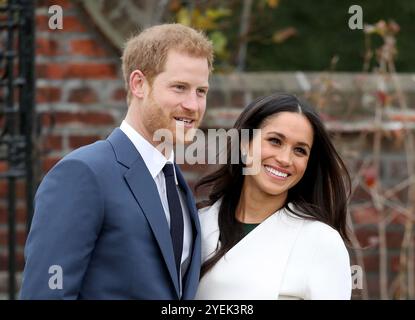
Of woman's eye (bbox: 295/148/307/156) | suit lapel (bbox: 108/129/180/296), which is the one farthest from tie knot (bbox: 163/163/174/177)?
woman's eye (bbox: 295/148/307/156)

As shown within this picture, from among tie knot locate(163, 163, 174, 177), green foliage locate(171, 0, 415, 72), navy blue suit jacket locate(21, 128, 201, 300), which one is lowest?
navy blue suit jacket locate(21, 128, 201, 300)

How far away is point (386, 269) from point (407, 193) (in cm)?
41

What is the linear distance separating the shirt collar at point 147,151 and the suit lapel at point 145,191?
22mm

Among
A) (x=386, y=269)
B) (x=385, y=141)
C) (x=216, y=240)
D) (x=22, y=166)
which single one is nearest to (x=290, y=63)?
(x=385, y=141)

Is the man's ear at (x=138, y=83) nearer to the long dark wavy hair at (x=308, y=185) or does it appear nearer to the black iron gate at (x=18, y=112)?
the long dark wavy hair at (x=308, y=185)

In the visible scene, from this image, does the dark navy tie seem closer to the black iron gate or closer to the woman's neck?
the woman's neck

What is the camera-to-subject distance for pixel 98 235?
304 centimetres

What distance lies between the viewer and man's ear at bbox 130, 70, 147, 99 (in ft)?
10.7

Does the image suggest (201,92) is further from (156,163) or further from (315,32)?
(315,32)

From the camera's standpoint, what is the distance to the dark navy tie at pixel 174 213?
3213 millimetres

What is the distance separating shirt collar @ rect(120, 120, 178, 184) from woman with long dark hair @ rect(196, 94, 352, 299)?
0.34 m

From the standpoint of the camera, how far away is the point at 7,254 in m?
5.39

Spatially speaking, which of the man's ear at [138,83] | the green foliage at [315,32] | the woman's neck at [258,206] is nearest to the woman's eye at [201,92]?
the man's ear at [138,83]
